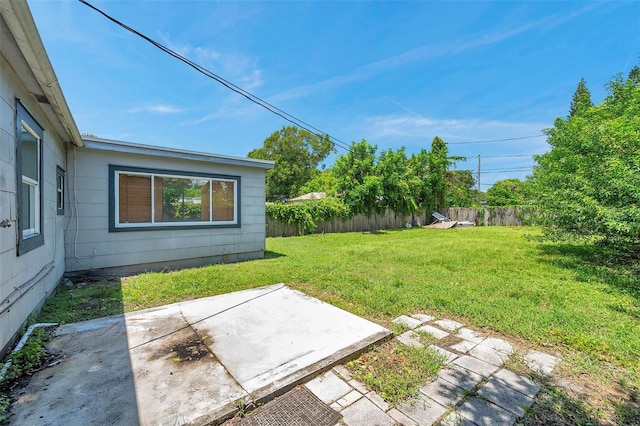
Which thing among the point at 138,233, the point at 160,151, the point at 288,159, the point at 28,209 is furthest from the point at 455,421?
the point at 288,159

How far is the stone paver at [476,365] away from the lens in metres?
2.13

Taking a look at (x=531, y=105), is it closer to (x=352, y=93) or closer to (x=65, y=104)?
(x=352, y=93)

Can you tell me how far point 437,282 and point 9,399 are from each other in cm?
497

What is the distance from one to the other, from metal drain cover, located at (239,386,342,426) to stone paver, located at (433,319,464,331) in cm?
180

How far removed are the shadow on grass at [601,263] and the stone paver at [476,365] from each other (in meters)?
2.65

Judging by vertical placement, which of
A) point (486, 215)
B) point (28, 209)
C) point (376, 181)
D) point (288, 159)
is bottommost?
point (486, 215)

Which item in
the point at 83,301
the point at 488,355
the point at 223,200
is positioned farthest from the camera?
the point at 223,200

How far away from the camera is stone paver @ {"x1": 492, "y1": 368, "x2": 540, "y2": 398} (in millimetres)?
1884

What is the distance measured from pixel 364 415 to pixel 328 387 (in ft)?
1.15

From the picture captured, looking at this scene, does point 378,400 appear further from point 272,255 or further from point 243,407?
point 272,255

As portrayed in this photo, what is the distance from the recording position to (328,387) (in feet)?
6.37

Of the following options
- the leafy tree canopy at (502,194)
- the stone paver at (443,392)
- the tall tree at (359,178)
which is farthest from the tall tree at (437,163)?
the stone paver at (443,392)

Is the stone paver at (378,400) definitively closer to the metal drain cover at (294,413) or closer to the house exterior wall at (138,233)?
the metal drain cover at (294,413)

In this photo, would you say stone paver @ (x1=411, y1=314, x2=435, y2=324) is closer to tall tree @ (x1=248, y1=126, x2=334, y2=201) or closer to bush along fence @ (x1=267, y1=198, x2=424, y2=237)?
bush along fence @ (x1=267, y1=198, x2=424, y2=237)
